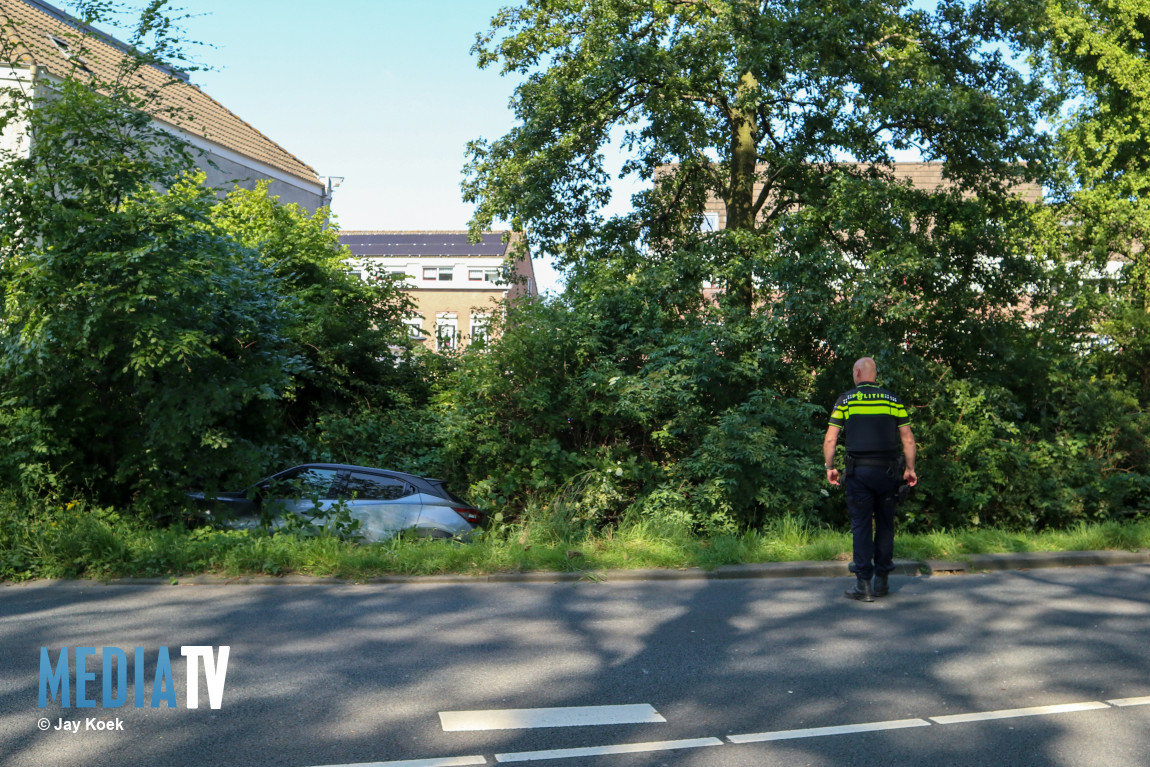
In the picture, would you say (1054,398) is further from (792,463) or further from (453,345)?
(453,345)

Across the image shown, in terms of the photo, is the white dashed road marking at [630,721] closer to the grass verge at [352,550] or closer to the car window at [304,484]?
the grass verge at [352,550]

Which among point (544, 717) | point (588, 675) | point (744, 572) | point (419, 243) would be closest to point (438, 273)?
point (419, 243)

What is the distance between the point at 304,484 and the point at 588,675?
6614mm

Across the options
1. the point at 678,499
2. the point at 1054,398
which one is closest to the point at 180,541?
the point at 678,499

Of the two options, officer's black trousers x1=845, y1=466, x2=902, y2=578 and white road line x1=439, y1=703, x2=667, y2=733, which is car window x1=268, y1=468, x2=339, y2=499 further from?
white road line x1=439, y1=703, x2=667, y2=733

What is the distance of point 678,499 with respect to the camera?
38.8ft

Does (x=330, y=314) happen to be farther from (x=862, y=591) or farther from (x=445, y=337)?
(x=862, y=591)

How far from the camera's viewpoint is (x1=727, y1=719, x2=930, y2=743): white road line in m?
4.54

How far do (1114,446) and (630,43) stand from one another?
34.3 feet

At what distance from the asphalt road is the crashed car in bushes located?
210 centimetres

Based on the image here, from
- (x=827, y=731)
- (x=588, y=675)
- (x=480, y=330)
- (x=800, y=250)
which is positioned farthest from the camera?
(x=800, y=250)

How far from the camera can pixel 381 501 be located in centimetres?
1145

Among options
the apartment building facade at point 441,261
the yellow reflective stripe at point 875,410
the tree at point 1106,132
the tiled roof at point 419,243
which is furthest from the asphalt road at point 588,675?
the tiled roof at point 419,243

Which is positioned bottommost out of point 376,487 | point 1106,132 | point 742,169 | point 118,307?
point 376,487
